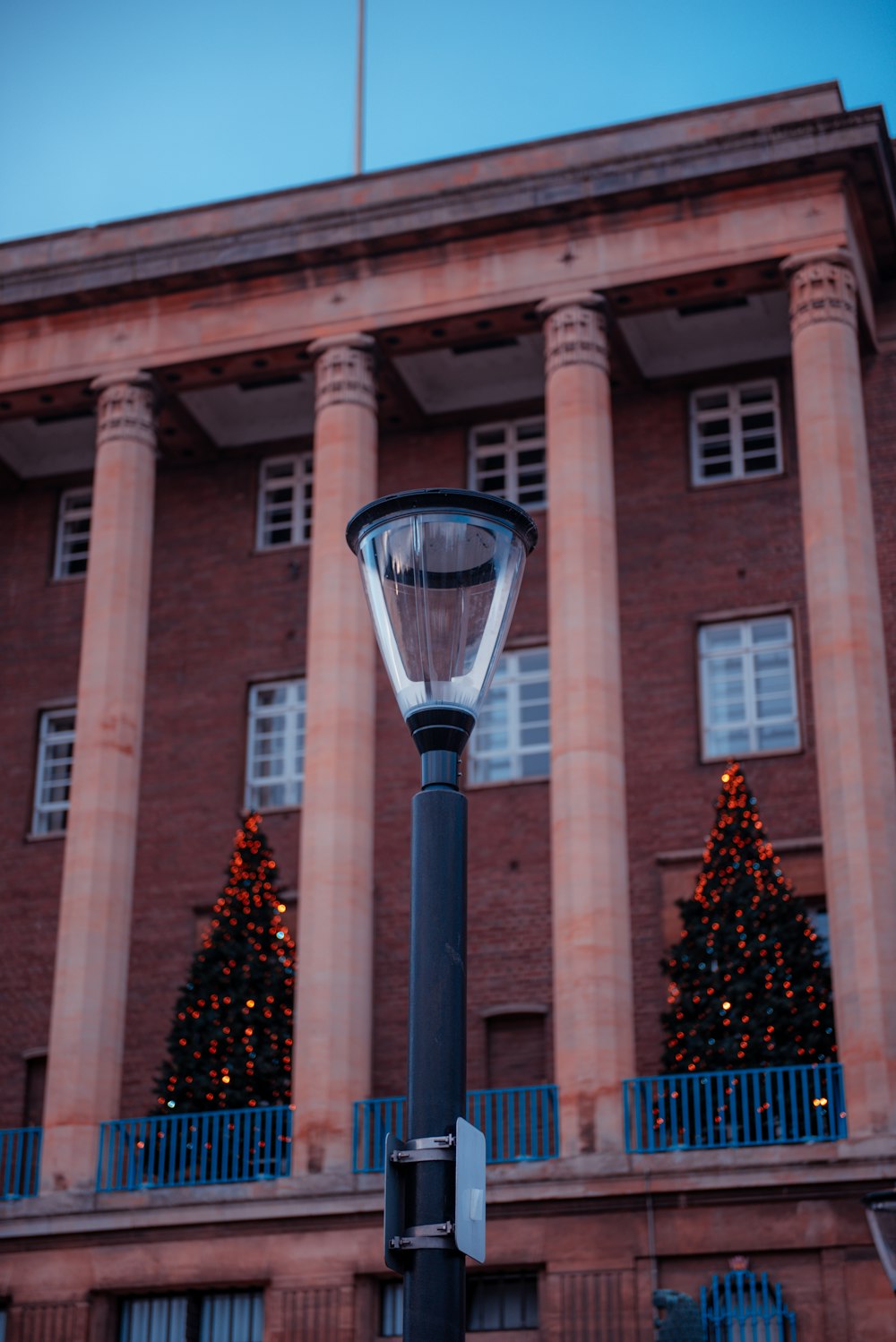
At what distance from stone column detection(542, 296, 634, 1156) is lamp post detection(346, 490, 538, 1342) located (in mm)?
16180

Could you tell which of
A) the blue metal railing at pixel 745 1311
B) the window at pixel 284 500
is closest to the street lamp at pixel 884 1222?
the blue metal railing at pixel 745 1311

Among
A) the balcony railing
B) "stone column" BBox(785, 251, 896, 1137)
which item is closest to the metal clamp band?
the balcony railing

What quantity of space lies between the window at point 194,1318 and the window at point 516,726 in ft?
27.1

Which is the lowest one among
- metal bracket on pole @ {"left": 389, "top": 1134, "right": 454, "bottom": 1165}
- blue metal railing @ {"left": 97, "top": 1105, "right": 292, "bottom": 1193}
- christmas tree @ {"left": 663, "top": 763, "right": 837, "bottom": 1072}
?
metal bracket on pole @ {"left": 389, "top": 1134, "right": 454, "bottom": 1165}

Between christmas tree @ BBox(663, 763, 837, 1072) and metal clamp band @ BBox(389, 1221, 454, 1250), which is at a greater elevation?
christmas tree @ BBox(663, 763, 837, 1072)

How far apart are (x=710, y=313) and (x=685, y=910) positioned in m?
9.05

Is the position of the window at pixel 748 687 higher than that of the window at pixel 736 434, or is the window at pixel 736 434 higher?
the window at pixel 736 434

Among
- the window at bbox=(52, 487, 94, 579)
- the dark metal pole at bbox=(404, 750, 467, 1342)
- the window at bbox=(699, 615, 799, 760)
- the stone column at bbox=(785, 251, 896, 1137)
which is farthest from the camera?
the window at bbox=(52, 487, 94, 579)

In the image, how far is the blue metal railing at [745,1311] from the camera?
68.7ft

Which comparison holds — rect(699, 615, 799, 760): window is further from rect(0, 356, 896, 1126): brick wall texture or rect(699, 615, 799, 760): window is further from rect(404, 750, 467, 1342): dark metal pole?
rect(404, 750, 467, 1342): dark metal pole

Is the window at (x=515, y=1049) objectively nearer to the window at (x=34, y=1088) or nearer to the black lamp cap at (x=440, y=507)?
the window at (x=34, y=1088)

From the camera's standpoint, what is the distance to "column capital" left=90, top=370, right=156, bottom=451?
2834cm

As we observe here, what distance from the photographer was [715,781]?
26969mm

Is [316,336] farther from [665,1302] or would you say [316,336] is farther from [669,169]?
[665,1302]
